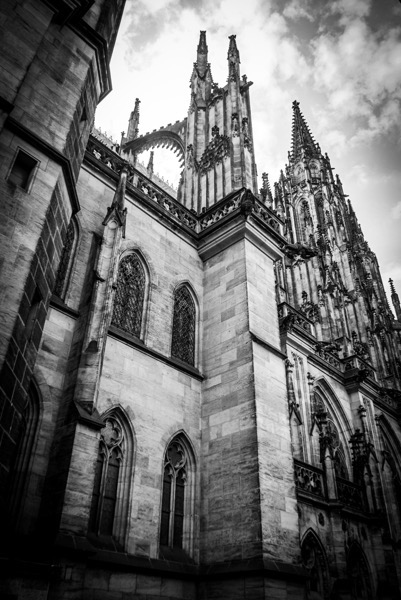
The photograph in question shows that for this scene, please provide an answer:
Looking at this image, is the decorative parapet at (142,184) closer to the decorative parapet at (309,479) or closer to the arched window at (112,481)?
the arched window at (112,481)

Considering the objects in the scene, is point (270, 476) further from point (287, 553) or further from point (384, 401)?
point (384, 401)

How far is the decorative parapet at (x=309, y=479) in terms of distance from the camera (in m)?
12.3

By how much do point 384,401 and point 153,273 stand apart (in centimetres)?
1378

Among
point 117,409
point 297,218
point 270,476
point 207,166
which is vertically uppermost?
point 297,218

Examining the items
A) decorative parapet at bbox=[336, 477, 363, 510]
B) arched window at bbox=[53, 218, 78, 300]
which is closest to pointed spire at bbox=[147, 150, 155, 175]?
arched window at bbox=[53, 218, 78, 300]

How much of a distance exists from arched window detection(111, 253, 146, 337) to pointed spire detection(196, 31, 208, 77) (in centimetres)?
1125

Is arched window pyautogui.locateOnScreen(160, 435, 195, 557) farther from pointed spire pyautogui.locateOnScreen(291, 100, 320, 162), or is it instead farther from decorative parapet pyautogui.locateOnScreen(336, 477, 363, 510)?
pointed spire pyautogui.locateOnScreen(291, 100, 320, 162)

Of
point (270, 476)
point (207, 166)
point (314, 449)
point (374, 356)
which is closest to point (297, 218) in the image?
point (374, 356)

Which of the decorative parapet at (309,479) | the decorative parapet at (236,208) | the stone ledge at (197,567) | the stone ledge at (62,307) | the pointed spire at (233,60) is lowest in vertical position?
the stone ledge at (197,567)

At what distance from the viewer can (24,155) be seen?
748cm

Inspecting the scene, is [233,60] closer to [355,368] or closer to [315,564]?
[355,368]

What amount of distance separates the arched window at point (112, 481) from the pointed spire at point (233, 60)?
13.3 m

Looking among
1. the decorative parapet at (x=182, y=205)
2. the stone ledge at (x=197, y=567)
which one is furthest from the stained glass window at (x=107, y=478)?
the decorative parapet at (x=182, y=205)

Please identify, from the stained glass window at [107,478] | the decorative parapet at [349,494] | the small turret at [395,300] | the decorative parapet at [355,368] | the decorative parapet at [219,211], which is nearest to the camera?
the stained glass window at [107,478]
